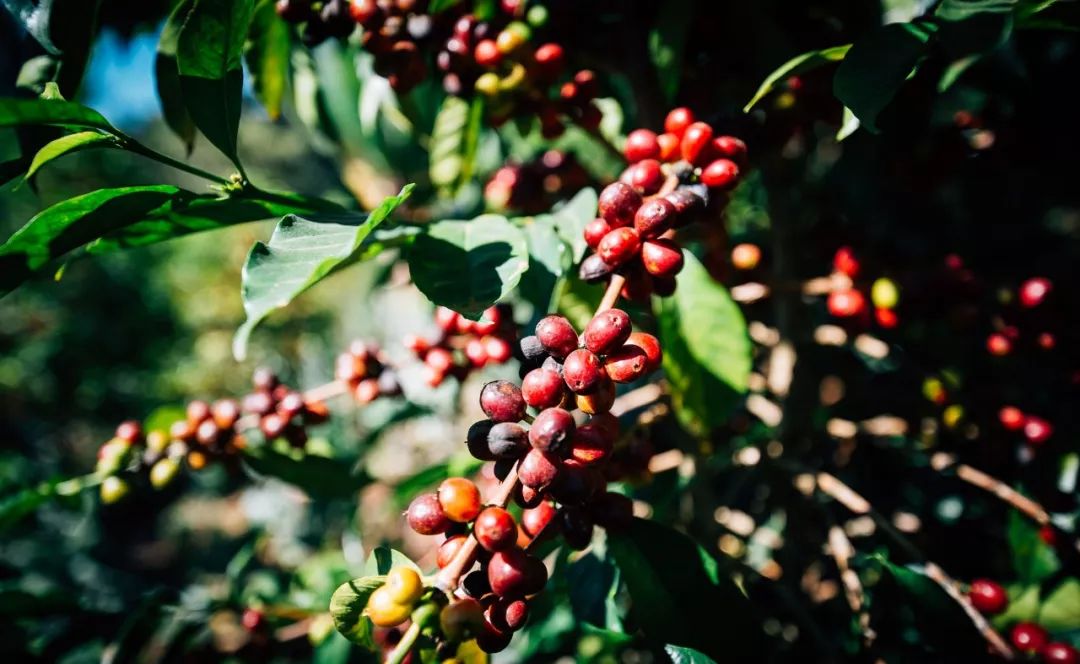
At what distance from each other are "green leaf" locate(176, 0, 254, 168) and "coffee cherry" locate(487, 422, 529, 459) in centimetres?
47

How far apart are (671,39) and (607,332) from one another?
1.89 feet

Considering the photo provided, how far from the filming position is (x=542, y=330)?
Result: 2.15ft

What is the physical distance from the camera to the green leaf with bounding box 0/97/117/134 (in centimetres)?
60

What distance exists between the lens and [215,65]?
29.4 inches

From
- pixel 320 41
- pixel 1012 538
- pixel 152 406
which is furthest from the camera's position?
pixel 152 406

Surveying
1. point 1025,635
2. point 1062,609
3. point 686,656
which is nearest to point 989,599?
point 1025,635

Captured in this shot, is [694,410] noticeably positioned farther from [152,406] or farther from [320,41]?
[152,406]

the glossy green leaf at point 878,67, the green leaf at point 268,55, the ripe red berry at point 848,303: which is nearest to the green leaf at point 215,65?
the green leaf at point 268,55

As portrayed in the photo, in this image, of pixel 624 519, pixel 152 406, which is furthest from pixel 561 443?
pixel 152 406

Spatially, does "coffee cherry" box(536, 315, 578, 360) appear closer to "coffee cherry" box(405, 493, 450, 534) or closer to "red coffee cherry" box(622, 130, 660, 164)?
"coffee cherry" box(405, 493, 450, 534)

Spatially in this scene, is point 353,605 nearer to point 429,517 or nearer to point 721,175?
point 429,517

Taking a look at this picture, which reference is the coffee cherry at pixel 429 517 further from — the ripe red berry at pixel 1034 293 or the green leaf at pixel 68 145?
the ripe red berry at pixel 1034 293

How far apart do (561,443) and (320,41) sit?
80cm

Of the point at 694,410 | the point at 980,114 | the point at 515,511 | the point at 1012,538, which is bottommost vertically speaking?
the point at 1012,538
